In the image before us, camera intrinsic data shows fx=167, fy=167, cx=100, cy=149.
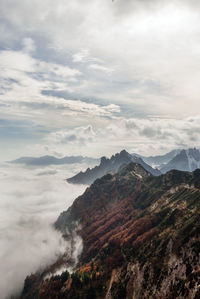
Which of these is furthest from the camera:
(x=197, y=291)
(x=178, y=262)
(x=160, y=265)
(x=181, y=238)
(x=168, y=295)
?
(x=181, y=238)

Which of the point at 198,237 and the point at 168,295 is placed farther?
the point at 198,237

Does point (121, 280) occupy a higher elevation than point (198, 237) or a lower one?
lower

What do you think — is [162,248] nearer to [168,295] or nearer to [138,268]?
[138,268]

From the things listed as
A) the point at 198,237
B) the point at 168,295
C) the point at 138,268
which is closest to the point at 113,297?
the point at 138,268

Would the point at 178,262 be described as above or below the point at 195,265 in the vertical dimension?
below

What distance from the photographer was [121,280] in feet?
654

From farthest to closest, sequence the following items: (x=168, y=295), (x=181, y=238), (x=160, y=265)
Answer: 1. (x=181, y=238)
2. (x=160, y=265)
3. (x=168, y=295)

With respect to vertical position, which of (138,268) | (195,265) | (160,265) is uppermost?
(195,265)

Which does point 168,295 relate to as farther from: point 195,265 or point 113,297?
point 113,297

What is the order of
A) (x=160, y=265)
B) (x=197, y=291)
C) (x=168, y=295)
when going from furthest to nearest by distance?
(x=160, y=265), (x=168, y=295), (x=197, y=291)

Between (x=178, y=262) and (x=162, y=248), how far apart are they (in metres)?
37.9

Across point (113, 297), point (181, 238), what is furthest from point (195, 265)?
point (113, 297)

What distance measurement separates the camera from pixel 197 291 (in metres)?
110

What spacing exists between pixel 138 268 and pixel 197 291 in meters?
93.6
